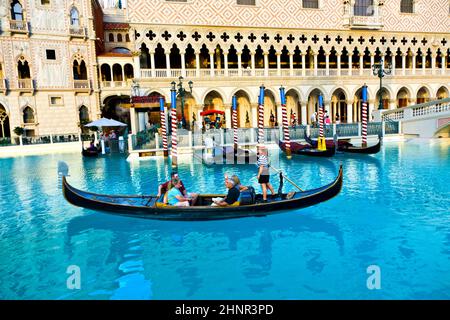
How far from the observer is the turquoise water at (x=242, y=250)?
13.8 ft

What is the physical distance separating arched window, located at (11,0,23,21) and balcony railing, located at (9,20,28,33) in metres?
0.59

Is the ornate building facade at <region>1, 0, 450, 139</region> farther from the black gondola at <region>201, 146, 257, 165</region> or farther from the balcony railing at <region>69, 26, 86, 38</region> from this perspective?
the black gondola at <region>201, 146, 257, 165</region>

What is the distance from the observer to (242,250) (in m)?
5.30

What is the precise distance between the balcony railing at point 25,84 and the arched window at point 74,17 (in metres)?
4.53

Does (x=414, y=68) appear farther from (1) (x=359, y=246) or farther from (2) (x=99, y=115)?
(1) (x=359, y=246)

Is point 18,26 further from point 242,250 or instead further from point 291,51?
point 242,250

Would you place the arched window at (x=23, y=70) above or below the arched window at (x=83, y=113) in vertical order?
above

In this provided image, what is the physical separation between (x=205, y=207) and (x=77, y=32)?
20950mm

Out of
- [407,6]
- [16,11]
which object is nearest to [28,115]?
[16,11]

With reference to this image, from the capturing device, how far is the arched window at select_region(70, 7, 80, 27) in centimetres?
2259

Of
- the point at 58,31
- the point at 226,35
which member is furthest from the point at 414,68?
the point at 58,31

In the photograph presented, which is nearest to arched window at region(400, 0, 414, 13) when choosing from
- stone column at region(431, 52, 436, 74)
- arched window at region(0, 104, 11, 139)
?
stone column at region(431, 52, 436, 74)

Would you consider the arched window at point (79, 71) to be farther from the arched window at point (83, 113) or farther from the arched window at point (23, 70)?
the arched window at point (23, 70)

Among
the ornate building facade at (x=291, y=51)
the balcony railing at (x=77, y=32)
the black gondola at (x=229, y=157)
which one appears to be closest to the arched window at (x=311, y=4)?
the ornate building facade at (x=291, y=51)
